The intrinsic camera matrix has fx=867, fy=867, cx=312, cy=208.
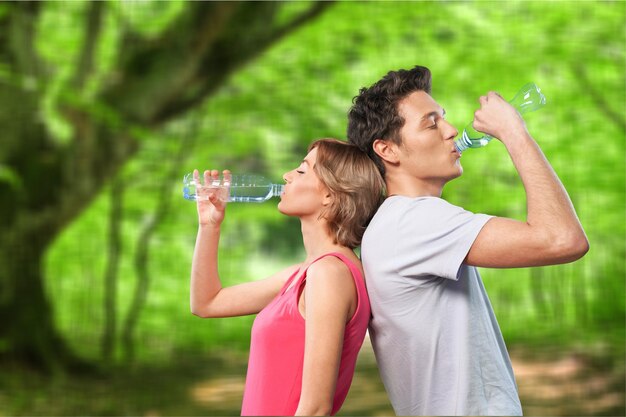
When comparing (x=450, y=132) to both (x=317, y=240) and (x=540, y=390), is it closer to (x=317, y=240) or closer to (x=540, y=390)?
(x=317, y=240)

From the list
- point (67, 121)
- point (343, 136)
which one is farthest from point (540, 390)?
point (67, 121)

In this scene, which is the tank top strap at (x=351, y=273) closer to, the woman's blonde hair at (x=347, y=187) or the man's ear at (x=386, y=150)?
the woman's blonde hair at (x=347, y=187)

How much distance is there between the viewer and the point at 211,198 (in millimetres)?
1288

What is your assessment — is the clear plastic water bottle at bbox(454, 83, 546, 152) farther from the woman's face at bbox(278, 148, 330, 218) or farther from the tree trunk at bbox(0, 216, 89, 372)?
the tree trunk at bbox(0, 216, 89, 372)

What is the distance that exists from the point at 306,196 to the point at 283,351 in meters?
0.23

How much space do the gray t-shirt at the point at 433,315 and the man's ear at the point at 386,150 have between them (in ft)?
0.28

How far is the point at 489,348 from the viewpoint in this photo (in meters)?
1.12

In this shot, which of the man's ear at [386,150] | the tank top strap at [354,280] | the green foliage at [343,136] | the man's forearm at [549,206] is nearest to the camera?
the man's forearm at [549,206]

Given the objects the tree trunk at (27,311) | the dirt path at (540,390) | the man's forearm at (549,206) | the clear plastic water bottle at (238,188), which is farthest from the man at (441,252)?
the tree trunk at (27,311)

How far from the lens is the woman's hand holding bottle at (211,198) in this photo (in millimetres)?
1293

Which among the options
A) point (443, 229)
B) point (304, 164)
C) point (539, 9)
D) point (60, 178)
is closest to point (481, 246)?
point (443, 229)

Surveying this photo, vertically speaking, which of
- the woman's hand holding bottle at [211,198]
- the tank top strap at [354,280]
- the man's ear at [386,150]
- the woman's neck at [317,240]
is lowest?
the tank top strap at [354,280]

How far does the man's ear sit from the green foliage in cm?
292

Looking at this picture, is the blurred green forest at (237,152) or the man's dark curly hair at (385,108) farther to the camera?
the blurred green forest at (237,152)
